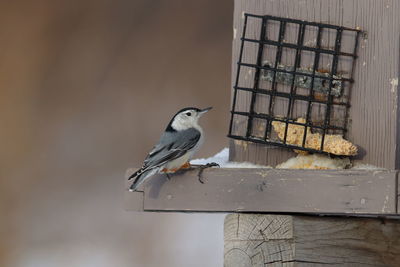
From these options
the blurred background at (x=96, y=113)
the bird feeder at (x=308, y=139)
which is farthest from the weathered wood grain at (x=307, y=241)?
the blurred background at (x=96, y=113)

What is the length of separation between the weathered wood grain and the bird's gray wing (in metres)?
0.36

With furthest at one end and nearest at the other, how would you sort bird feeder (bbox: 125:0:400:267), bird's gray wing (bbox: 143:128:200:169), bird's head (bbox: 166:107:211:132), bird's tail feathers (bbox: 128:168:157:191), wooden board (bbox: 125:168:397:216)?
bird's head (bbox: 166:107:211:132) → bird's gray wing (bbox: 143:128:200:169) → bird's tail feathers (bbox: 128:168:157:191) → bird feeder (bbox: 125:0:400:267) → wooden board (bbox: 125:168:397:216)

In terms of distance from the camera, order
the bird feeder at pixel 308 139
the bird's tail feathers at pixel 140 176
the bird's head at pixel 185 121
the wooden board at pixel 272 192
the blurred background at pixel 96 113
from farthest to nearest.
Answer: the blurred background at pixel 96 113
the bird's head at pixel 185 121
the bird's tail feathers at pixel 140 176
the bird feeder at pixel 308 139
the wooden board at pixel 272 192


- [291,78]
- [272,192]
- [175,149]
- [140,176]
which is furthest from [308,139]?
[140,176]

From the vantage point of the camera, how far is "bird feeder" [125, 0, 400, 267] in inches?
152

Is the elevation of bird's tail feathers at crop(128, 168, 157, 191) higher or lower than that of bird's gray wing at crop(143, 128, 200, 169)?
lower

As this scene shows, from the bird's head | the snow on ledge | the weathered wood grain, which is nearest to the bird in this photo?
the bird's head

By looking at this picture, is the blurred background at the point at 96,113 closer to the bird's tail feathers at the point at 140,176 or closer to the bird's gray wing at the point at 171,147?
the bird's gray wing at the point at 171,147

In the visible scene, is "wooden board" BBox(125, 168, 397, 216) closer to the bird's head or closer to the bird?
the bird

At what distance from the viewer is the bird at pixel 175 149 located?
4.09 metres

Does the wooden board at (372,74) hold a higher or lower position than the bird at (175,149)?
higher

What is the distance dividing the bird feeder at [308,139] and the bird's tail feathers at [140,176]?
6cm

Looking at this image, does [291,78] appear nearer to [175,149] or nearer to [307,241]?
[175,149]

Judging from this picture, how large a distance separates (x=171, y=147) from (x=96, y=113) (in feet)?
11.6
